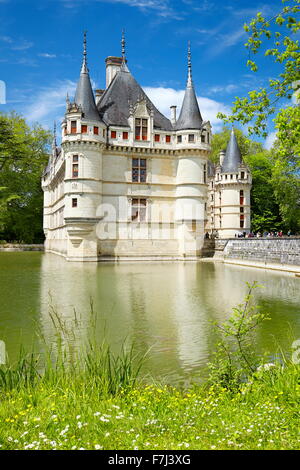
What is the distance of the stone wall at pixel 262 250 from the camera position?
69.9 feet

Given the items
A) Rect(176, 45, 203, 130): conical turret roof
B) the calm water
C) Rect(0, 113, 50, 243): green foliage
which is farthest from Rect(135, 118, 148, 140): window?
Rect(0, 113, 50, 243): green foliage

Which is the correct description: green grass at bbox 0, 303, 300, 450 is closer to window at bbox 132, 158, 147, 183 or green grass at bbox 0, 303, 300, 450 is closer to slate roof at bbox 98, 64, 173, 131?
window at bbox 132, 158, 147, 183

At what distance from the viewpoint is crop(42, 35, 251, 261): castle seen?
26562mm

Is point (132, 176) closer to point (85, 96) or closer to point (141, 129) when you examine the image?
point (141, 129)

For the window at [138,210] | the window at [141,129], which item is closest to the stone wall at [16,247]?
the window at [138,210]

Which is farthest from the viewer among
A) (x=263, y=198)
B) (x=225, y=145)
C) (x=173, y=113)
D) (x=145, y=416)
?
(x=225, y=145)

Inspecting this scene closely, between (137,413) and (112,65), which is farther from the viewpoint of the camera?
(112,65)

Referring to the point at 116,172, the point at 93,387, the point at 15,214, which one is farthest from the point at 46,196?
the point at 93,387

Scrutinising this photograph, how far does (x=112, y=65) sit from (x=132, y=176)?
1037cm

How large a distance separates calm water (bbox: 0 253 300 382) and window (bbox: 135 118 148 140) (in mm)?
13234

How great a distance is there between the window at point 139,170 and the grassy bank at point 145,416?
968 inches

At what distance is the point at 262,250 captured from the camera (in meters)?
24.1

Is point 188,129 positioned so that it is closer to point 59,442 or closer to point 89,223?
point 89,223

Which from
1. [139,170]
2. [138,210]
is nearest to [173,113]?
[139,170]
